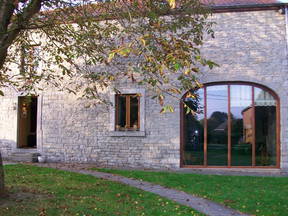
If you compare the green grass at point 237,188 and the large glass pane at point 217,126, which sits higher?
the large glass pane at point 217,126

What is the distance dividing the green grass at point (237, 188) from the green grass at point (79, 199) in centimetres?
122

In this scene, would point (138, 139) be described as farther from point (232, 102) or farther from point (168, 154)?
point (232, 102)

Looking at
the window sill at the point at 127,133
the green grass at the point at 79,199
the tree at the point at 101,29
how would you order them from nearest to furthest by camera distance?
the tree at the point at 101,29 < the green grass at the point at 79,199 < the window sill at the point at 127,133

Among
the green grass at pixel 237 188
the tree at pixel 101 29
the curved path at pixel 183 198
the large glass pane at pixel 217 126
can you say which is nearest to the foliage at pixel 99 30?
the tree at pixel 101 29

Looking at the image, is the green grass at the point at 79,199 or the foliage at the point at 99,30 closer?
the foliage at the point at 99,30

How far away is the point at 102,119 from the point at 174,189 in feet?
18.5

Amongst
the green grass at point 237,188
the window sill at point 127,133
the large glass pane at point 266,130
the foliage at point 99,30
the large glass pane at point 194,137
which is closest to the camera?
the foliage at point 99,30

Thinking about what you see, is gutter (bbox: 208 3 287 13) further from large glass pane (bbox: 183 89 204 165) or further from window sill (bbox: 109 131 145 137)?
window sill (bbox: 109 131 145 137)

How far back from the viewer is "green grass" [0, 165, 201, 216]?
6.36 m

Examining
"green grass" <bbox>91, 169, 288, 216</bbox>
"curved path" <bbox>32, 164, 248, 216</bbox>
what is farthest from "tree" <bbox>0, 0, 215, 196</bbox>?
"green grass" <bbox>91, 169, 288, 216</bbox>

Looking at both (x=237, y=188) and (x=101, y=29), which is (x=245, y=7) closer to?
(x=101, y=29)

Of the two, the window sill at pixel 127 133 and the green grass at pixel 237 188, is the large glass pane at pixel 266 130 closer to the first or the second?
the green grass at pixel 237 188

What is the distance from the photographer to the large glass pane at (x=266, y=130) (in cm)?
1223

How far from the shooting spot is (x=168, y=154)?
41.7ft
